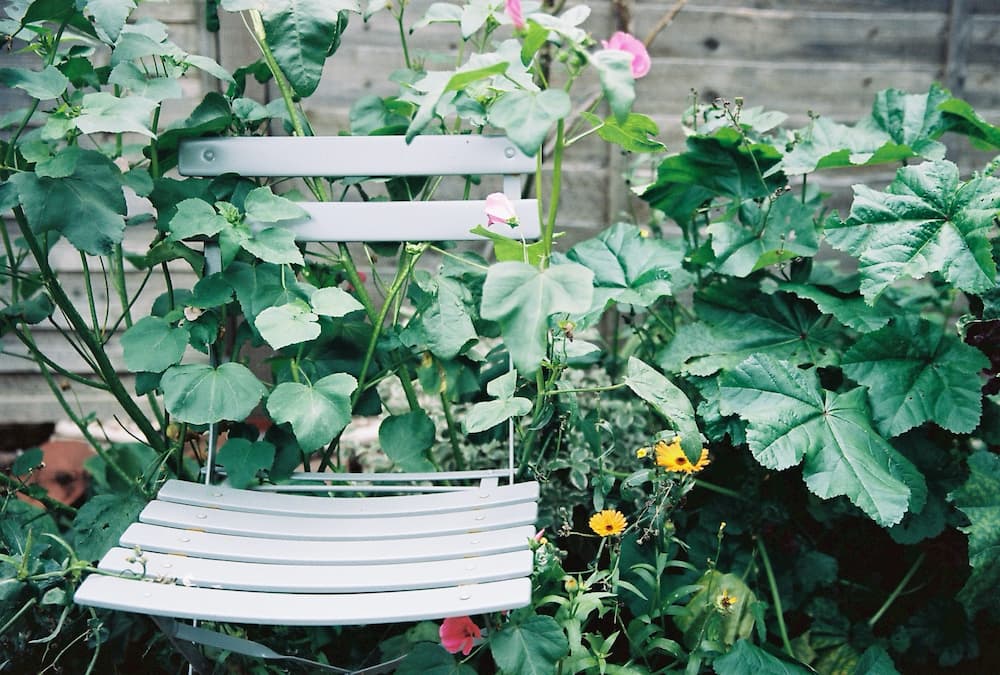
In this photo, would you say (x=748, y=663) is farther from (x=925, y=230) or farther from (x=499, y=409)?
(x=925, y=230)

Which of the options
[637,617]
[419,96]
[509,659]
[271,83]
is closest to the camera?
[509,659]

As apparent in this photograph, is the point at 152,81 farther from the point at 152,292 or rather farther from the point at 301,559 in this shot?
the point at 152,292

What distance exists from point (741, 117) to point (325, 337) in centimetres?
116

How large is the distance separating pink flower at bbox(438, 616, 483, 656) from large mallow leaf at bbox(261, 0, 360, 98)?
3.54ft

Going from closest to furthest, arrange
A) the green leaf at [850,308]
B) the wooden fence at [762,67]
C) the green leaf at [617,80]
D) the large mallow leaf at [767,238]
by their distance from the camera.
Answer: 1. the green leaf at [617,80]
2. the green leaf at [850,308]
3. the large mallow leaf at [767,238]
4. the wooden fence at [762,67]

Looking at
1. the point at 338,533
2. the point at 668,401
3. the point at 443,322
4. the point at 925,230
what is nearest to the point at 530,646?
the point at 338,533

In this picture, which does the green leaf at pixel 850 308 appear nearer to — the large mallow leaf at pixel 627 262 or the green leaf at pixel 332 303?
the large mallow leaf at pixel 627 262

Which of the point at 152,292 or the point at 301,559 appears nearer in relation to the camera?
the point at 301,559

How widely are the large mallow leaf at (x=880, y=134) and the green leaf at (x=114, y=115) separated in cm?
141

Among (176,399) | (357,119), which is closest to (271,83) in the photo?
(357,119)

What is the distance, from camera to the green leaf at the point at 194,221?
5.39 ft

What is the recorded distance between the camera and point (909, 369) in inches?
71.7

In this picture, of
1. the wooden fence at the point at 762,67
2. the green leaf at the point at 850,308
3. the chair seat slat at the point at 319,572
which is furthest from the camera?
the wooden fence at the point at 762,67

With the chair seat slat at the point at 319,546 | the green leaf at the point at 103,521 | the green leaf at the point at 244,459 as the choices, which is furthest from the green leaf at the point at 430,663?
the green leaf at the point at 103,521
